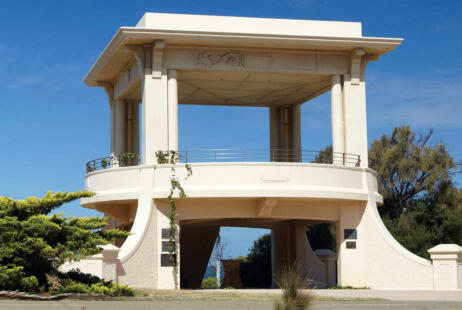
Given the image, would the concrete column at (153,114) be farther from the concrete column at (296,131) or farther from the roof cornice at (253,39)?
the concrete column at (296,131)

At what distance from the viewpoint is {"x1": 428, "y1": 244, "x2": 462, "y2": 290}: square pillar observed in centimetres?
3016

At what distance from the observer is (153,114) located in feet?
103

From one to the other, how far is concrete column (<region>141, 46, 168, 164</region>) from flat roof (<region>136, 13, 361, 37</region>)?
134cm

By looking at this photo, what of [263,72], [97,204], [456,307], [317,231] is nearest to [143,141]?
[97,204]

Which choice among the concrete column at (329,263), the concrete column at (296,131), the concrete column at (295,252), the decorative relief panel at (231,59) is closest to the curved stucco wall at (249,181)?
the decorative relief panel at (231,59)

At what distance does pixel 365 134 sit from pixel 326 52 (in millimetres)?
3836

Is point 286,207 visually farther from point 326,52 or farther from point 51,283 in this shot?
point 51,283

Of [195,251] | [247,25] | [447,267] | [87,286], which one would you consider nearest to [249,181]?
[247,25]

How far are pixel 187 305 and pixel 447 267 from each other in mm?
14508

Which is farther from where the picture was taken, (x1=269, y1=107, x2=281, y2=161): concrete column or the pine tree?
(x1=269, y1=107, x2=281, y2=161): concrete column

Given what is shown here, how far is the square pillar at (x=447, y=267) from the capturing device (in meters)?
30.2

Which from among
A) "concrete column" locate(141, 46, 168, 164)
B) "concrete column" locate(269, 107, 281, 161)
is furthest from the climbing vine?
"concrete column" locate(269, 107, 281, 161)

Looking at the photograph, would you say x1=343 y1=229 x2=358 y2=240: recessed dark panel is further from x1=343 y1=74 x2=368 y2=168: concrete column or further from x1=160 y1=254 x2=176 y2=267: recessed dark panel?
x1=160 y1=254 x2=176 y2=267: recessed dark panel

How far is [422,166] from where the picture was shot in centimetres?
4753
